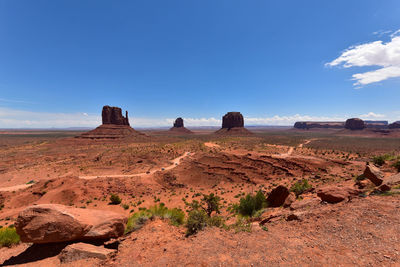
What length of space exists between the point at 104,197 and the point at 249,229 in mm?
21107

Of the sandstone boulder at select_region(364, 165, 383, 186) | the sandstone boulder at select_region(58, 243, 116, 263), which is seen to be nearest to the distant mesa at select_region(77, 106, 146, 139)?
the sandstone boulder at select_region(58, 243, 116, 263)

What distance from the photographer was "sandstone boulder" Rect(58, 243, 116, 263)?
22.2 ft

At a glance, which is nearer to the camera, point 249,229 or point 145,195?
point 249,229

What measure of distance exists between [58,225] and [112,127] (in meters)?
106

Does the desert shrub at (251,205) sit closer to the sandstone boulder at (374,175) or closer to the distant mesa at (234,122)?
the sandstone boulder at (374,175)

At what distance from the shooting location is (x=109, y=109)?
106 meters

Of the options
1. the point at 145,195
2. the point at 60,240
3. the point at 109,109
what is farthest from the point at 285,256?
the point at 109,109

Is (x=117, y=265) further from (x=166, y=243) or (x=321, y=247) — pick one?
(x=321, y=247)

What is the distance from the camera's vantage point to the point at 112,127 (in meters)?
101

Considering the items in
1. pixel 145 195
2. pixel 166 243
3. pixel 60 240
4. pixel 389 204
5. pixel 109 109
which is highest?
pixel 109 109

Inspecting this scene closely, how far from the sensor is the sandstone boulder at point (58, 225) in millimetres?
7051

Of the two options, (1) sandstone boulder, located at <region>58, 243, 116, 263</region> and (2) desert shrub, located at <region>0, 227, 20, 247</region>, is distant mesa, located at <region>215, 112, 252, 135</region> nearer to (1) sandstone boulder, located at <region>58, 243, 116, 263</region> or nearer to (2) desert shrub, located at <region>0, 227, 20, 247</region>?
(2) desert shrub, located at <region>0, 227, 20, 247</region>

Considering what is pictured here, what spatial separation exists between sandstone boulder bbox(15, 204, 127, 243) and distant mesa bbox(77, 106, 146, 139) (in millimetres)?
91533

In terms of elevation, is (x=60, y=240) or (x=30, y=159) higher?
(x=60, y=240)
